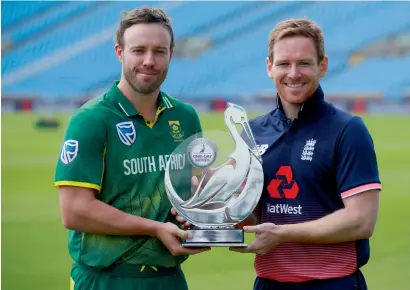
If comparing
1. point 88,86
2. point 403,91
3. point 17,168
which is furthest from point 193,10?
point 17,168

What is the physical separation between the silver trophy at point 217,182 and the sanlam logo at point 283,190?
72mm

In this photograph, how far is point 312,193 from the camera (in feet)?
6.86

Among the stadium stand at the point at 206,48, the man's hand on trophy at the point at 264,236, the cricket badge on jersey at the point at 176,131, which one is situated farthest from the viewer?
the stadium stand at the point at 206,48

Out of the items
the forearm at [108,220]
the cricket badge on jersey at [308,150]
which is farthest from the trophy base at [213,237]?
the cricket badge on jersey at [308,150]

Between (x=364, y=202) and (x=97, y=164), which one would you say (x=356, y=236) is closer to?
(x=364, y=202)

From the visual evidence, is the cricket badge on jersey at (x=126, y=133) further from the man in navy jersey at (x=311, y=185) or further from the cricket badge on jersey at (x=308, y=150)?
the cricket badge on jersey at (x=308, y=150)

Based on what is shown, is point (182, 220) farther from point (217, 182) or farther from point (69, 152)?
point (69, 152)

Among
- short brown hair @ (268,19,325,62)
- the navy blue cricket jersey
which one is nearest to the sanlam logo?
the navy blue cricket jersey

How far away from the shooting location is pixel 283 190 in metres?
2.11

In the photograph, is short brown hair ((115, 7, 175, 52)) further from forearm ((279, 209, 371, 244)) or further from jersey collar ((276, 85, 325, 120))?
forearm ((279, 209, 371, 244))

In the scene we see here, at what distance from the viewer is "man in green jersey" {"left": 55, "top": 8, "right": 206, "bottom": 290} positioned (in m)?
2.11

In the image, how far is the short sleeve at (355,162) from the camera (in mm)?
2039

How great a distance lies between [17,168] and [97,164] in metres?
9.12

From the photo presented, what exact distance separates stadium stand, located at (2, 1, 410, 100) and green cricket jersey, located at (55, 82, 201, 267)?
12870 millimetres
